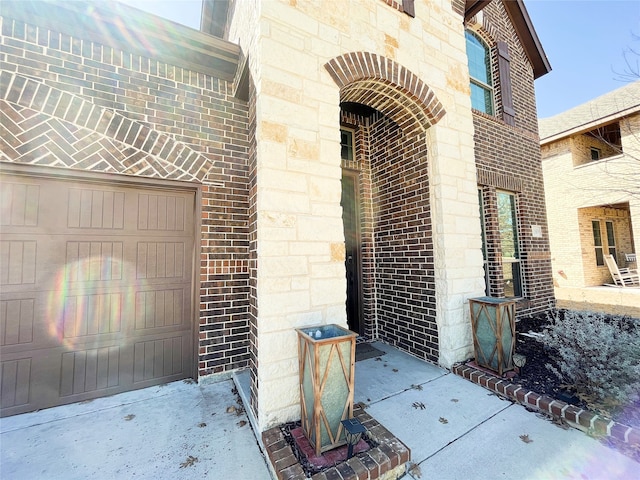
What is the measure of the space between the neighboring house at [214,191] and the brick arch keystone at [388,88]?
0.02 metres

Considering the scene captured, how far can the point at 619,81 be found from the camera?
4.30 m

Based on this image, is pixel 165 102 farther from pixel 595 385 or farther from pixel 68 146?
pixel 595 385

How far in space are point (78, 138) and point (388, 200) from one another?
377 centimetres

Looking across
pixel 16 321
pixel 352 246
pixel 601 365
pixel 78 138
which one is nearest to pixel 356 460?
pixel 601 365

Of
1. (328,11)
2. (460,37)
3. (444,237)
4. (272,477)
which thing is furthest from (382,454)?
(460,37)

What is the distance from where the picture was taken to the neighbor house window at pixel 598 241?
33.2 ft

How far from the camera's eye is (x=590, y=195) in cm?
939

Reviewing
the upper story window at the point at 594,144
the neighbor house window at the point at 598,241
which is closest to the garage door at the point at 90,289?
the upper story window at the point at 594,144

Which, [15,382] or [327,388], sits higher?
[327,388]

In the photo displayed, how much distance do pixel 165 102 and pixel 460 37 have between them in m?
4.12

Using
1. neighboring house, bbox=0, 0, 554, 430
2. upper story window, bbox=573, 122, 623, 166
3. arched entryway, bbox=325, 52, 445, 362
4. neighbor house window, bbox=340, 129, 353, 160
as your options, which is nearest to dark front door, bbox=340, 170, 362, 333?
arched entryway, bbox=325, 52, 445, 362

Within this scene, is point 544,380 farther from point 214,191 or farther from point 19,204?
point 19,204

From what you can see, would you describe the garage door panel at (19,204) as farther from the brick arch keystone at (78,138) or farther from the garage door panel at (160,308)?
the garage door panel at (160,308)

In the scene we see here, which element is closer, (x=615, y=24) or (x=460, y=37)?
(x=460, y=37)
